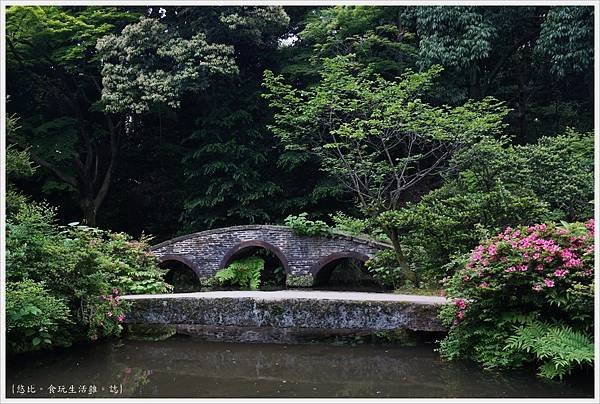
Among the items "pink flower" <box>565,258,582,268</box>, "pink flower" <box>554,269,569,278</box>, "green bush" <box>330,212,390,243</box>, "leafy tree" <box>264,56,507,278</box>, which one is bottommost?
"pink flower" <box>554,269,569,278</box>

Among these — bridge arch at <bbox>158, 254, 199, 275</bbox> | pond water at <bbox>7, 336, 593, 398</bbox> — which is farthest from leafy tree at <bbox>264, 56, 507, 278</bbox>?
bridge arch at <bbox>158, 254, 199, 275</bbox>

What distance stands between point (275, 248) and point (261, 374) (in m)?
8.27

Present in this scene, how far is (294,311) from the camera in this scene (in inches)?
303

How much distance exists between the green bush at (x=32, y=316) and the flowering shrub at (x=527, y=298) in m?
4.32

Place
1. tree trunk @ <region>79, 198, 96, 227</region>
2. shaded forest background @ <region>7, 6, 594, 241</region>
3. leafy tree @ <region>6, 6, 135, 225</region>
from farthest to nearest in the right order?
tree trunk @ <region>79, 198, 96, 227</region>, leafy tree @ <region>6, 6, 135, 225</region>, shaded forest background @ <region>7, 6, 594, 241</region>

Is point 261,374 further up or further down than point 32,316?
further down

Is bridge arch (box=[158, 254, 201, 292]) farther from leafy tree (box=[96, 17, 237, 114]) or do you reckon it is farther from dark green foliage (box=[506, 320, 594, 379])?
dark green foliage (box=[506, 320, 594, 379])

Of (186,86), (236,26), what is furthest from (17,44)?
(236,26)

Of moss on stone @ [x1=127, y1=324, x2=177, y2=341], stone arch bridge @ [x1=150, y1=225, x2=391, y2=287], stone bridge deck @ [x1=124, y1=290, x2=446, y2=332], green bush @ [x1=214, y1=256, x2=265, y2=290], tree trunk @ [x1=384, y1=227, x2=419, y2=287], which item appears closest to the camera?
stone bridge deck @ [x1=124, y1=290, x2=446, y2=332]

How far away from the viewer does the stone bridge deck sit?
7262 millimetres

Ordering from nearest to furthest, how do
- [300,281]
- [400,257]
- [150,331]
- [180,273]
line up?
[150,331] < [400,257] < [300,281] < [180,273]

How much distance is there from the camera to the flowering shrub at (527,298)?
5359mm

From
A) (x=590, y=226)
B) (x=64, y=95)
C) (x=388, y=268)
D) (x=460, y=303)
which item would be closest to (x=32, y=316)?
(x=460, y=303)

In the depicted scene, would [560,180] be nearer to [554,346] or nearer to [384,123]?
[384,123]
